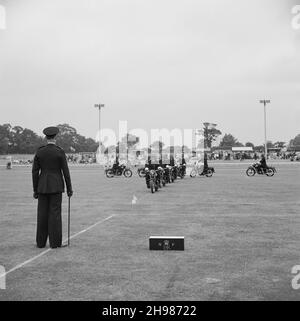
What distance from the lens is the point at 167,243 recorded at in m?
8.05

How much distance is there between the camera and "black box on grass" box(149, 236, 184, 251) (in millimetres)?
8016

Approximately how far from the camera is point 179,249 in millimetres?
8031

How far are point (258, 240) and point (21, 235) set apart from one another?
432 centimetres

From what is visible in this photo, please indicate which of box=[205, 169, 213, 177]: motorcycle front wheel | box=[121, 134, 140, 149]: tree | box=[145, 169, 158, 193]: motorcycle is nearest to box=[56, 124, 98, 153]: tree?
box=[121, 134, 140, 149]: tree

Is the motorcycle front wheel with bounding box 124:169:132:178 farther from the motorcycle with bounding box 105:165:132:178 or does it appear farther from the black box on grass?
the black box on grass

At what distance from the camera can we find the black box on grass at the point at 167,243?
8.02 m

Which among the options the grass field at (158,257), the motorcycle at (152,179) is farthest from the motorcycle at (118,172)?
the grass field at (158,257)

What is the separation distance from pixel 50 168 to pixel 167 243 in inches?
91.4

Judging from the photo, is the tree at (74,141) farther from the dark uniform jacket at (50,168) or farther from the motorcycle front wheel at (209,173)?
the dark uniform jacket at (50,168)

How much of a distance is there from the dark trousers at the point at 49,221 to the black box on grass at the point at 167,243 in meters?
1.54

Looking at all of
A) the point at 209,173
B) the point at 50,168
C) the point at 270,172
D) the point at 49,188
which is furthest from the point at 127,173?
the point at 49,188

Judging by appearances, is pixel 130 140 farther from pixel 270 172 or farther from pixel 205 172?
pixel 270 172

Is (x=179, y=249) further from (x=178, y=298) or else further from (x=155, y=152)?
(x=155, y=152)
